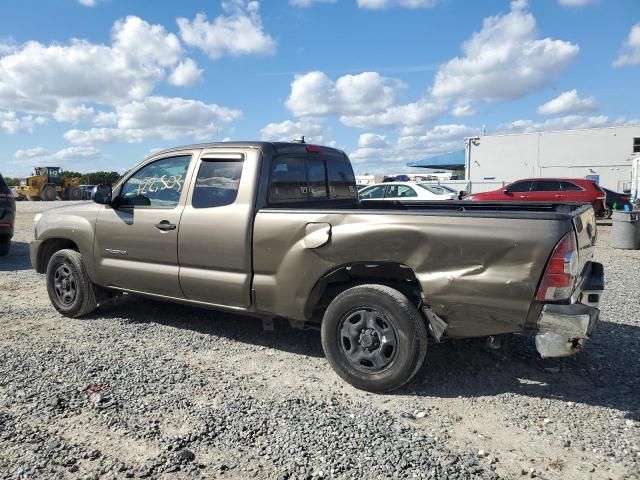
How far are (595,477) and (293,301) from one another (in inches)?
91.4

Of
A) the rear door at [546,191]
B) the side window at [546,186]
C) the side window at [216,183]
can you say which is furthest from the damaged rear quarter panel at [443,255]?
the side window at [546,186]

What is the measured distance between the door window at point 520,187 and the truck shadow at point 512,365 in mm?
14354

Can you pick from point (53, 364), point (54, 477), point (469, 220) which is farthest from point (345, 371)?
point (53, 364)

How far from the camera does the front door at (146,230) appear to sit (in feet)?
15.7

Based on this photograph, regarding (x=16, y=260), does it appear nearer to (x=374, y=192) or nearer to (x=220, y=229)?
(x=220, y=229)

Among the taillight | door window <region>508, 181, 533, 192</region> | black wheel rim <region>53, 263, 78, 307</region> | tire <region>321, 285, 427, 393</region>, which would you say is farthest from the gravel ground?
door window <region>508, 181, 533, 192</region>

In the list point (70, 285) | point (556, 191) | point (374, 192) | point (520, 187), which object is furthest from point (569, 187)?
point (70, 285)

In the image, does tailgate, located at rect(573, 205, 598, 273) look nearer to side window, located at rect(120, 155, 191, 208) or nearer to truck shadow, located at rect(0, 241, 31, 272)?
side window, located at rect(120, 155, 191, 208)

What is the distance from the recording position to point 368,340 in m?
3.81

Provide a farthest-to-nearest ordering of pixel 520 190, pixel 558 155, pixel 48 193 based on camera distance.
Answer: pixel 48 193
pixel 558 155
pixel 520 190

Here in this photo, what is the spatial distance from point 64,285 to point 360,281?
3604 millimetres

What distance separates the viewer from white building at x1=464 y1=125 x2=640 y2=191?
2767 centimetres

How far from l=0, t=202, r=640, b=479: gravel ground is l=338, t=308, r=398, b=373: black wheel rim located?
0.24m

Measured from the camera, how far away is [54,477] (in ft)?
8.88
